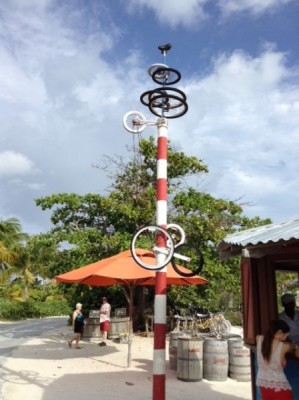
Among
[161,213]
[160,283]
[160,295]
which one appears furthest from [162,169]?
[160,295]

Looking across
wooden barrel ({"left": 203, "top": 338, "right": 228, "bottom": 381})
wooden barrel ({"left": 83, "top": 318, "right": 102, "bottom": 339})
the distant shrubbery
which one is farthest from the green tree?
the distant shrubbery

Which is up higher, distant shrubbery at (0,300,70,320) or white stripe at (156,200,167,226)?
white stripe at (156,200,167,226)

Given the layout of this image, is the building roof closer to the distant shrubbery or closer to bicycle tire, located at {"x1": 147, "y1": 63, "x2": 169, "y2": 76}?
bicycle tire, located at {"x1": 147, "y1": 63, "x2": 169, "y2": 76}

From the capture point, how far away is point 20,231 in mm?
41969

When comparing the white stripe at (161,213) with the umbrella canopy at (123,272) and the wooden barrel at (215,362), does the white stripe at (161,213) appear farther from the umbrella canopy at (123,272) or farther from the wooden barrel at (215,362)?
the wooden barrel at (215,362)

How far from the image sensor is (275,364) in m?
4.79

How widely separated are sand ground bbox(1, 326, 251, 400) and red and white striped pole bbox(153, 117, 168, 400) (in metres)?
1.96

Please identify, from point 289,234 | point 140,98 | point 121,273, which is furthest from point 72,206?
point 289,234

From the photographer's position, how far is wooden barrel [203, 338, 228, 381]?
31.4ft

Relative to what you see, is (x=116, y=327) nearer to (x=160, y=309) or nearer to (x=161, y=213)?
(x=160, y=309)

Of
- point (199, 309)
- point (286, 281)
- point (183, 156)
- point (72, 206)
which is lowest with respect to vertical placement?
point (199, 309)

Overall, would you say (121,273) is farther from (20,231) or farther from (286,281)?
(20,231)

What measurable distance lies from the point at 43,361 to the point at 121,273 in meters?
4.23

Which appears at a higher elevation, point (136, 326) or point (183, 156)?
point (183, 156)
